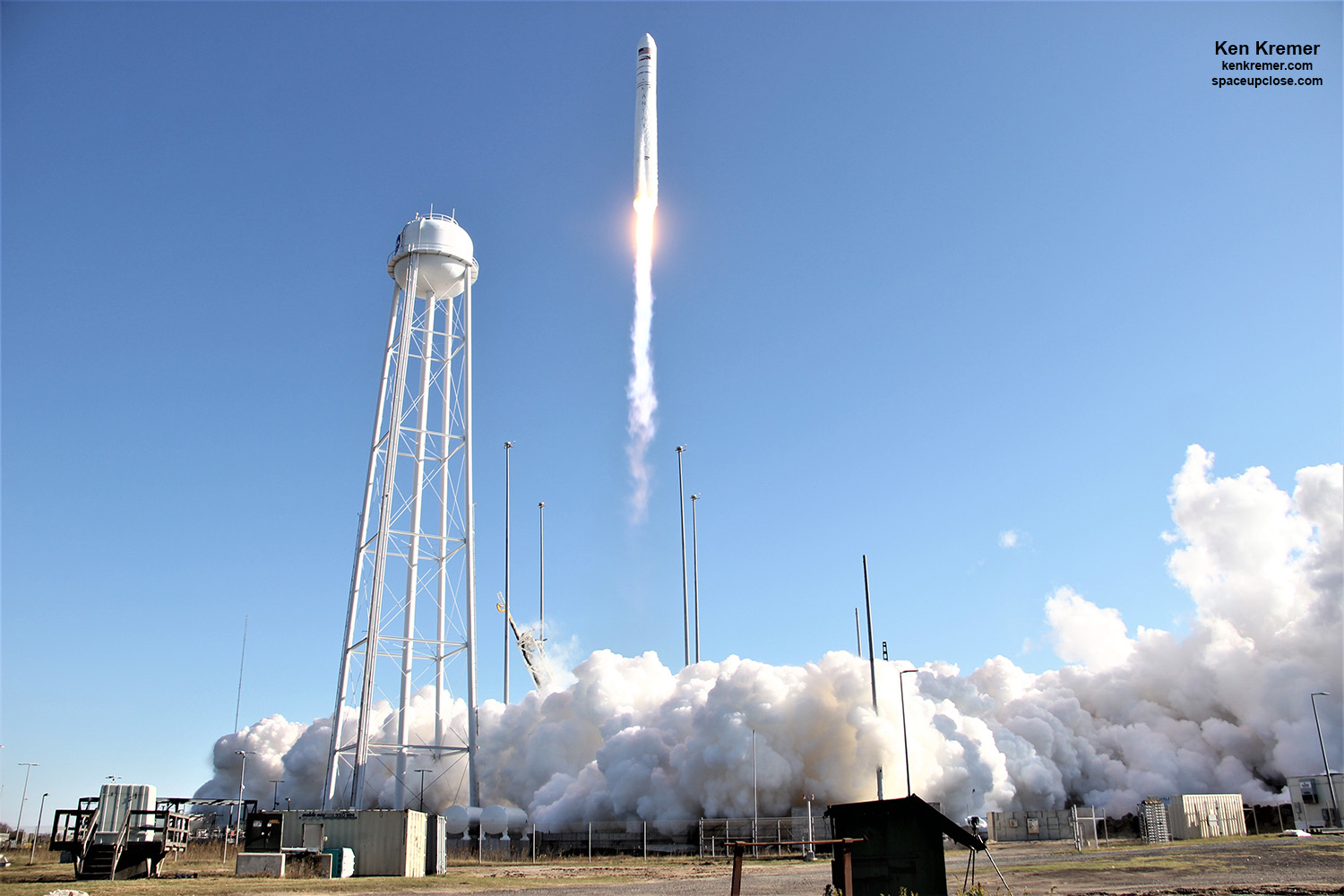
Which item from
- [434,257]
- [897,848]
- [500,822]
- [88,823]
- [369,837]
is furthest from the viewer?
[500,822]

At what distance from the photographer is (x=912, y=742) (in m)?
57.4

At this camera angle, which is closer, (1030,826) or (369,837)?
(369,837)

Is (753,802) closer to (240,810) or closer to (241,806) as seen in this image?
(240,810)

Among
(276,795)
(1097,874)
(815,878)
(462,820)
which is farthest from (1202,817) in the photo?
(276,795)

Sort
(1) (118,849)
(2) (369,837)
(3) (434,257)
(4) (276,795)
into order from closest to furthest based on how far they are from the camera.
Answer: (1) (118,849)
(2) (369,837)
(3) (434,257)
(4) (276,795)

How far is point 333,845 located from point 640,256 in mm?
29274

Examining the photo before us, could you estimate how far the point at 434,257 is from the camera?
51219 mm

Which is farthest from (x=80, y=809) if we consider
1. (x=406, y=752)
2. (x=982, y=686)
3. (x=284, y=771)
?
(x=982, y=686)

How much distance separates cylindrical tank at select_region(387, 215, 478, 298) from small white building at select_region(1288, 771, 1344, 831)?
50671mm

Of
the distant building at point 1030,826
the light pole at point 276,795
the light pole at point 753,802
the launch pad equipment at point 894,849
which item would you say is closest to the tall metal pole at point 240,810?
the light pole at point 276,795

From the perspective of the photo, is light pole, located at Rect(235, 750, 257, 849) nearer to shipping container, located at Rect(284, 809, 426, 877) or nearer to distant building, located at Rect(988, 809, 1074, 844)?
shipping container, located at Rect(284, 809, 426, 877)

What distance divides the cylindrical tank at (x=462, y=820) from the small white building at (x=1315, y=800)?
4175cm

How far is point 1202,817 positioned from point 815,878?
3088 cm

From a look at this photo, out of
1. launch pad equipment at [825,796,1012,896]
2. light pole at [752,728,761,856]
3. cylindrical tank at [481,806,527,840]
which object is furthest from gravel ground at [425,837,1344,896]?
cylindrical tank at [481,806,527,840]
